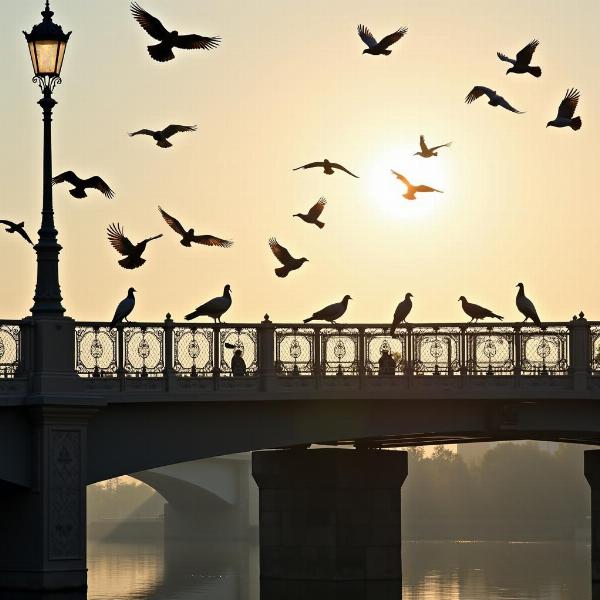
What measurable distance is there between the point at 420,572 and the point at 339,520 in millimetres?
21372

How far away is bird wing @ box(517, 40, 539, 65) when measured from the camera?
45.6 metres

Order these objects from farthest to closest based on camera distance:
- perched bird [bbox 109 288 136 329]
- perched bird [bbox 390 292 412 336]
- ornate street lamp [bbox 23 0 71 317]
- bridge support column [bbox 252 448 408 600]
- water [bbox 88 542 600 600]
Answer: water [bbox 88 542 600 600] → bridge support column [bbox 252 448 408 600] → perched bird [bbox 390 292 412 336] → perched bird [bbox 109 288 136 329] → ornate street lamp [bbox 23 0 71 317]

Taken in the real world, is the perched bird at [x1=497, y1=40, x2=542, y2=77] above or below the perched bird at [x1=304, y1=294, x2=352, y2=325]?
above

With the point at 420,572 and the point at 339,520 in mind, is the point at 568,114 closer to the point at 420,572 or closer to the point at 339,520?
the point at 339,520

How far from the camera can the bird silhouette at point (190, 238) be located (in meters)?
46.6

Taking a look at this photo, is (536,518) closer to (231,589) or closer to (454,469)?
(454,469)

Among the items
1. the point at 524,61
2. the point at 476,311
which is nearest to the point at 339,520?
the point at 476,311

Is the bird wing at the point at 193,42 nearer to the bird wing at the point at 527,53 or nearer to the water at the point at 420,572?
the bird wing at the point at 527,53

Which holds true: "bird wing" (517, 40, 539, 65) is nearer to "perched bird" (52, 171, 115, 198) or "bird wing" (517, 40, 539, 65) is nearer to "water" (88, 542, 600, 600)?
"perched bird" (52, 171, 115, 198)

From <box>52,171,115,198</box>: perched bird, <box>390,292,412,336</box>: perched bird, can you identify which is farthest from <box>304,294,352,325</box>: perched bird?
<box>52,171,115,198</box>: perched bird

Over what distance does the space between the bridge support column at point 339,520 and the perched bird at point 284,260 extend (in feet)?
34.8

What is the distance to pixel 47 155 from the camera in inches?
1730

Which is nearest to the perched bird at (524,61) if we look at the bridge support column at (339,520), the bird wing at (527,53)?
the bird wing at (527,53)

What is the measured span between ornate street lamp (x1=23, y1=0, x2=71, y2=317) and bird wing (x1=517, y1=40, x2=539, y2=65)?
31.0 feet
